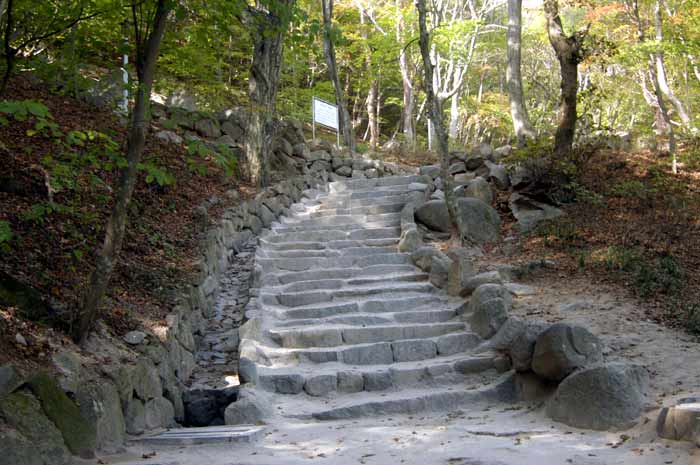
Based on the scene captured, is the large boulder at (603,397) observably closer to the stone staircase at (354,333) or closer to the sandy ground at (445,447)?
the sandy ground at (445,447)

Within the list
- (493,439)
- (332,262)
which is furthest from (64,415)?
(332,262)

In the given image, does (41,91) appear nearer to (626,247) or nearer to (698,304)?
(626,247)

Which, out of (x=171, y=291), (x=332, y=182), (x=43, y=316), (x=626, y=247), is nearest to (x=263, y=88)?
(x=332, y=182)

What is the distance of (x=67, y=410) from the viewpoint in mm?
3828

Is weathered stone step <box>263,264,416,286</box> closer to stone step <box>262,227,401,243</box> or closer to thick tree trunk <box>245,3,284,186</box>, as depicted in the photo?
stone step <box>262,227,401,243</box>

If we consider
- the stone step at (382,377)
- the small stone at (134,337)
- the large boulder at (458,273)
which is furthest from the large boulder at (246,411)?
the large boulder at (458,273)

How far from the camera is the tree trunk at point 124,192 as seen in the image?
464 cm

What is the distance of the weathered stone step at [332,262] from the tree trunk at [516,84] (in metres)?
5.92

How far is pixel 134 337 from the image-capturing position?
5375 mm

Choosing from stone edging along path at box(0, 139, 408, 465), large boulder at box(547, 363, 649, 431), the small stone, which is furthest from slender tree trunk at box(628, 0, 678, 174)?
the small stone

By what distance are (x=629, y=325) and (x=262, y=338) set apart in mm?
3938

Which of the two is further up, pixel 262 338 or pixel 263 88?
pixel 263 88

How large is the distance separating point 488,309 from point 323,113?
10332 mm

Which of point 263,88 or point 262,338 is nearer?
point 262,338
